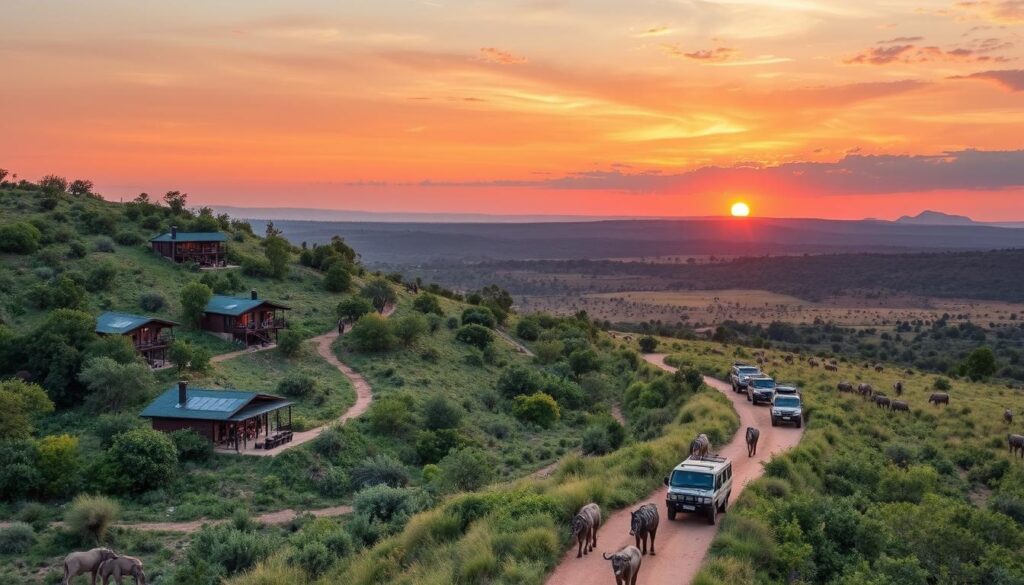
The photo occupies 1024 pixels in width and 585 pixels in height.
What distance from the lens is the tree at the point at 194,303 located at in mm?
61781

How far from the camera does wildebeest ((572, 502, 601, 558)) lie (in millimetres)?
17772

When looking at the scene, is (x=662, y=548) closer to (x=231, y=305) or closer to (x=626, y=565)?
(x=626, y=565)

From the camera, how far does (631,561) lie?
1520 cm

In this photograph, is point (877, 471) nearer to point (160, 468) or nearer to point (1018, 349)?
point (160, 468)

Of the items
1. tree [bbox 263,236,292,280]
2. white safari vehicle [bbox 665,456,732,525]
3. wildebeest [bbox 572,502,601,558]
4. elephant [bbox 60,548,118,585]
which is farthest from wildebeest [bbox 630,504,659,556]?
tree [bbox 263,236,292,280]

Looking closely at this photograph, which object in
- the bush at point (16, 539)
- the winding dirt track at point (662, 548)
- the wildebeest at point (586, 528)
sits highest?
the wildebeest at point (586, 528)

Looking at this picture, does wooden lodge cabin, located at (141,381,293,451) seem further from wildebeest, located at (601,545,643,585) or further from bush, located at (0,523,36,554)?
wildebeest, located at (601,545,643,585)

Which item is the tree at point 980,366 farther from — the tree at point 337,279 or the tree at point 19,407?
the tree at point 19,407

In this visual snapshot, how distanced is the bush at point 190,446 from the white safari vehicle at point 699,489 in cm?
2768

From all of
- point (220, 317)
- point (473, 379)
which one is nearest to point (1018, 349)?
point (473, 379)

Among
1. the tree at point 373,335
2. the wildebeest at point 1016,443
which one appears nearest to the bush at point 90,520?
the tree at point 373,335

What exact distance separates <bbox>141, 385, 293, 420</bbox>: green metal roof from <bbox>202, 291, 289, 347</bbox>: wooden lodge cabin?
17.6 m

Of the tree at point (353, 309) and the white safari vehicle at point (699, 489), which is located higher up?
the white safari vehicle at point (699, 489)

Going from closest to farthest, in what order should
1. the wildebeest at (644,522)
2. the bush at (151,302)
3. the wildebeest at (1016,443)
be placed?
the wildebeest at (644,522)
the wildebeest at (1016,443)
the bush at (151,302)
